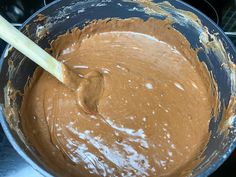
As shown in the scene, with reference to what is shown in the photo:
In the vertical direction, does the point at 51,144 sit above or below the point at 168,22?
below

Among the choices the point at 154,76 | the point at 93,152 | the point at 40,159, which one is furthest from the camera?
the point at 154,76

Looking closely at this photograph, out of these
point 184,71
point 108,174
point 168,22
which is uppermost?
point 168,22

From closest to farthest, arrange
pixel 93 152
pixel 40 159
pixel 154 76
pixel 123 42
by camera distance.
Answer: pixel 40 159
pixel 93 152
pixel 154 76
pixel 123 42

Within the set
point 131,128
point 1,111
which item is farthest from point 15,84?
point 131,128

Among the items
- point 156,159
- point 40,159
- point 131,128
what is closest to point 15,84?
point 40,159

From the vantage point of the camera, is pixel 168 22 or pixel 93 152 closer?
pixel 93 152

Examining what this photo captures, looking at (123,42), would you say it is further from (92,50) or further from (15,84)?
(15,84)
